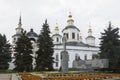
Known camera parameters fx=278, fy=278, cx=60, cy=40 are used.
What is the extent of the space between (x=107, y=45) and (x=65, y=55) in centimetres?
881

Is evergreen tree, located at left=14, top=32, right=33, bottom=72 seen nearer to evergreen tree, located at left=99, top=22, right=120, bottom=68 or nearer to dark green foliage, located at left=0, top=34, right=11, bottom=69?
dark green foliage, located at left=0, top=34, right=11, bottom=69

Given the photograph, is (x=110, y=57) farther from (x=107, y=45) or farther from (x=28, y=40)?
(x=28, y=40)

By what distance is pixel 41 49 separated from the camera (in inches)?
1873

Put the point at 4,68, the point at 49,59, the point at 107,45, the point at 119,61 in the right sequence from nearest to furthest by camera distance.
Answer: the point at 119,61 < the point at 107,45 < the point at 49,59 < the point at 4,68

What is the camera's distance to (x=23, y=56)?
1804 inches

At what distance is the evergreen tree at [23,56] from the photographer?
149ft

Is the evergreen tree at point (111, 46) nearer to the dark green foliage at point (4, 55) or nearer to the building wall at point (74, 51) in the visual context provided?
the dark green foliage at point (4, 55)

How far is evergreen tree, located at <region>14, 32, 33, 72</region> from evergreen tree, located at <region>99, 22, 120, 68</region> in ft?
41.1

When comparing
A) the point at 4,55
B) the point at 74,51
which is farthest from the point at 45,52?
the point at 74,51

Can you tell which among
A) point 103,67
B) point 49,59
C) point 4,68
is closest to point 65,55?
point 103,67

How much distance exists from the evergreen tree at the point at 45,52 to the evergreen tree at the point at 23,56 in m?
1.73

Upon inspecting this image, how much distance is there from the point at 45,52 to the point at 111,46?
42.0 ft

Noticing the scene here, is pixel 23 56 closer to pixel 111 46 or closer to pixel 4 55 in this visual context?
pixel 4 55

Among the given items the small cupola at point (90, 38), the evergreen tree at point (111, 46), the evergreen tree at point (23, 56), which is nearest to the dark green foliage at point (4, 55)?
the evergreen tree at point (23, 56)
